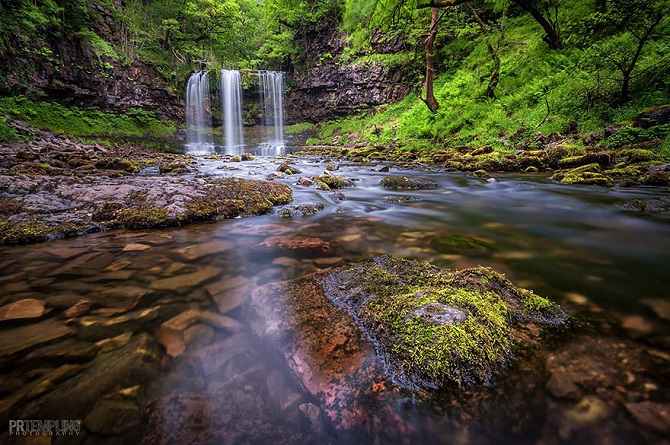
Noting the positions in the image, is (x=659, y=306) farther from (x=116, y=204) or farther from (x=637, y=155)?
(x=637, y=155)

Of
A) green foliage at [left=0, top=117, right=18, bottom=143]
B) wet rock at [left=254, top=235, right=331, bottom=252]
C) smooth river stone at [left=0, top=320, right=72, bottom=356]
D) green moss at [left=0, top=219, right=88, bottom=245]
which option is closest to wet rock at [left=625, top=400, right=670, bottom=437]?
wet rock at [left=254, top=235, right=331, bottom=252]

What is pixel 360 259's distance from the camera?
2613mm

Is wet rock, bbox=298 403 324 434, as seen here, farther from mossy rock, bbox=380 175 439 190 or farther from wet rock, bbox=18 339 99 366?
mossy rock, bbox=380 175 439 190

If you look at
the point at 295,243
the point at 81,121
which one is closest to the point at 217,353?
the point at 295,243

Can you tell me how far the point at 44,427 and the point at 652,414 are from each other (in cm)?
218

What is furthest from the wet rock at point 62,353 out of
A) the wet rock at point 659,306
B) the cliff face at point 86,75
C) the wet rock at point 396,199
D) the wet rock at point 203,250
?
the cliff face at point 86,75

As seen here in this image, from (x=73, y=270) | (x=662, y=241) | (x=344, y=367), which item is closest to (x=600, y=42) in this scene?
(x=662, y=241)

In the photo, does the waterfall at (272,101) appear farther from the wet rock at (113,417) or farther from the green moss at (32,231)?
the wet rock at (113,417)

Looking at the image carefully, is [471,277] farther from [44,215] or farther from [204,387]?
[44,215]

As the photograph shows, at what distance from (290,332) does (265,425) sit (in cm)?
51

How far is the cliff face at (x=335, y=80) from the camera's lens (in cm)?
2133

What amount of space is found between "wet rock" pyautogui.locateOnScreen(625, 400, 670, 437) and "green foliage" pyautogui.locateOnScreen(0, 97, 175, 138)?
21.1 metres

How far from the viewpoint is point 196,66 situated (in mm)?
26062

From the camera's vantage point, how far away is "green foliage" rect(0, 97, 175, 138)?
14.9 m
